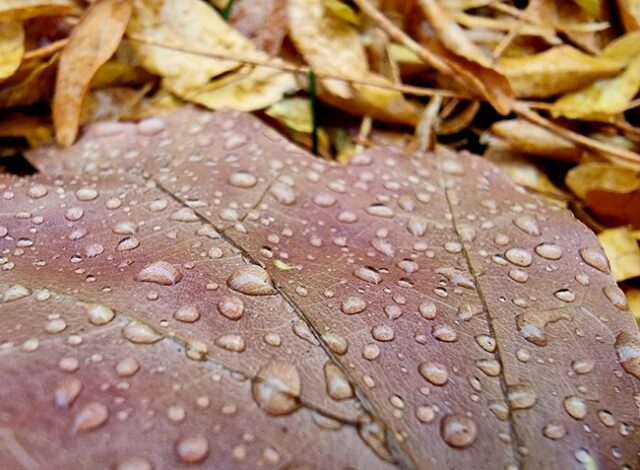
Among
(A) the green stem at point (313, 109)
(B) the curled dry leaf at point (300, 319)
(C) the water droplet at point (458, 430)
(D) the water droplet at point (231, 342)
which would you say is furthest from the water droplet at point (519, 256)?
(A) the green stem at point (313, 109)

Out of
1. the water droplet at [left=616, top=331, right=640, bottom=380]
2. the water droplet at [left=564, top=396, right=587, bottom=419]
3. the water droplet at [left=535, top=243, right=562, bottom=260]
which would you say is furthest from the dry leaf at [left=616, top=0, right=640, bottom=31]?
the water droplet at [left=564, top=396, right=587, bottom=419]

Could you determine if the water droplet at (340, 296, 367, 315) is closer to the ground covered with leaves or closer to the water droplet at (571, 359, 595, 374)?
the ground covered with leaves

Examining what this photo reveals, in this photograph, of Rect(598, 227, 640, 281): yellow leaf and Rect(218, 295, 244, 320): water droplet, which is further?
Rect(598, 227, 640, 281): yellow leaf

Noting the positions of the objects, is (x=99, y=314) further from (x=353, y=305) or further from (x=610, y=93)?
(x=610, y=93)

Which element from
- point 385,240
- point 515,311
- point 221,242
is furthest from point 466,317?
point 221,242

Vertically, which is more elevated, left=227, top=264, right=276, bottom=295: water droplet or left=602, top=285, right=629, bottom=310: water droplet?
left=602, top=285, right=629, bottom=310: water droplet

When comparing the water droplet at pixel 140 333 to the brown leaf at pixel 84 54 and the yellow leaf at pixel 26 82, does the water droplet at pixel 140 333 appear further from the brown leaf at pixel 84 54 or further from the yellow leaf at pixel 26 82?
the yellow leaf at pixel 26 82

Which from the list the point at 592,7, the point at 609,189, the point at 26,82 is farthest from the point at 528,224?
the point at 26,82
